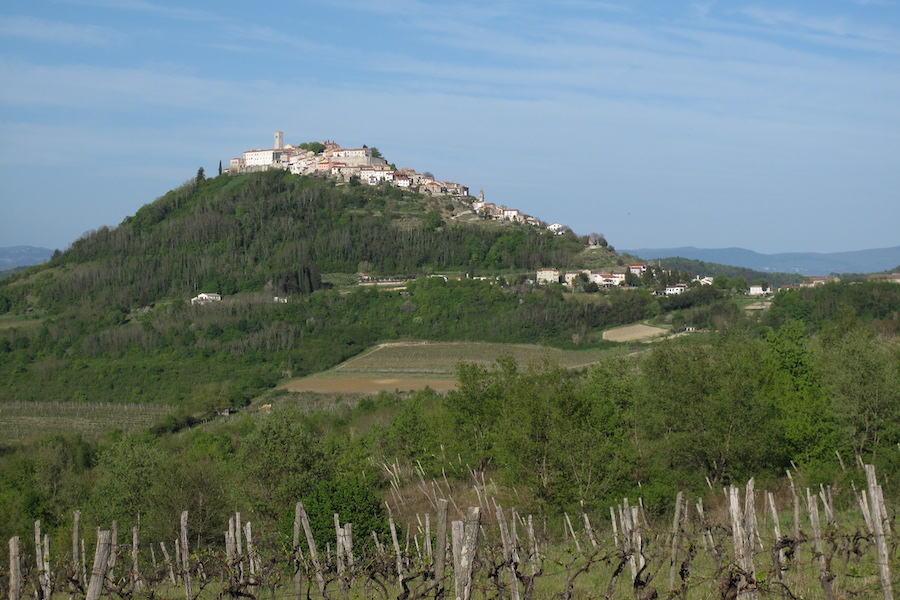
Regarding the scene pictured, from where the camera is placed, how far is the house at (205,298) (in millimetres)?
99400

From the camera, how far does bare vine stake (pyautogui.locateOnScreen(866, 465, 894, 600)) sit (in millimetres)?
8406

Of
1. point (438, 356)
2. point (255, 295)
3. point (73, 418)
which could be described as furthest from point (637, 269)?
point (73, 418)

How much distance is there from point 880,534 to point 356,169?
140 meters

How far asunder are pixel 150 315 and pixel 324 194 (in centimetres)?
3942

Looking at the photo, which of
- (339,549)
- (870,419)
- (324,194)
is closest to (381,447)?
(870,419)

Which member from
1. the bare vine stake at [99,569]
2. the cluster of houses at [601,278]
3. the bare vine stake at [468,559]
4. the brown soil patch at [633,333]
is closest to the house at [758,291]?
the cluster of houses at [601,278]

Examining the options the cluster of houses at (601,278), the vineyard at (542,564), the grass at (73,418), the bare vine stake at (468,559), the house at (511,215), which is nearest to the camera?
the bare vine stake at (468,559)

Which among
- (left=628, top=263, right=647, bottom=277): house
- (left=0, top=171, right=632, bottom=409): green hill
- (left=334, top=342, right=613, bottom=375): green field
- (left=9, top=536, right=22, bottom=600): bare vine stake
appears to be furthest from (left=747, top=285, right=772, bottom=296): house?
(left=9, top=536, right=22, bottom=600): bare vine stake

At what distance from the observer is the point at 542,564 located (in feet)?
43.5

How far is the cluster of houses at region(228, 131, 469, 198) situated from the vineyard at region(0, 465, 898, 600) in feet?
409

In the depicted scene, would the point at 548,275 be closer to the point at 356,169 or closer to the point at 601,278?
the point at 601,278

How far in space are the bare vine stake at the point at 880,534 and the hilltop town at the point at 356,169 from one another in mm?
128452

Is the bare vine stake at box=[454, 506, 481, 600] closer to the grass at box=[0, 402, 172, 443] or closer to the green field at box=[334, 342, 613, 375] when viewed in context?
the grass at box=[0, 402, 172, 443]

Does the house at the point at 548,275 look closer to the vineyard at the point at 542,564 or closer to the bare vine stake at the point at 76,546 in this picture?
the vineyard at the point at 542,564
